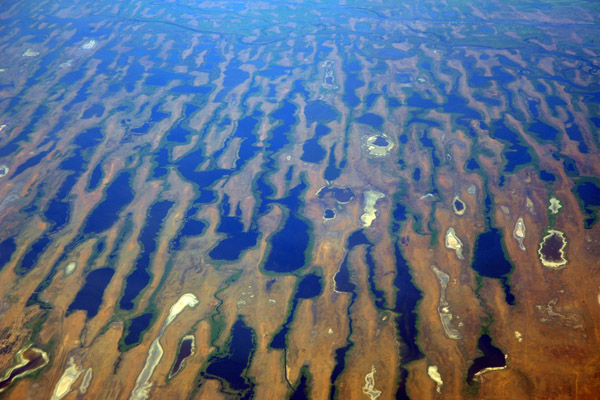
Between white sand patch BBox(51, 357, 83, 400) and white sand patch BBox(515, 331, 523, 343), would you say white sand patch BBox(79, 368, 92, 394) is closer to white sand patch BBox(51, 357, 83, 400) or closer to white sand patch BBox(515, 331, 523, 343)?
white sand patch BBox(51, 357, 83, 400)

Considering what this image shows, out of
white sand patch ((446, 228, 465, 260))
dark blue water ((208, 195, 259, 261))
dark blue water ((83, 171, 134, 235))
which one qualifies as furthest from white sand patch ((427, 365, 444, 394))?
dark blue water ((83, 171, 134, 235))

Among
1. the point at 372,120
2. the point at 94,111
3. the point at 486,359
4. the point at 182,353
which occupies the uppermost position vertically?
the point at 486,359

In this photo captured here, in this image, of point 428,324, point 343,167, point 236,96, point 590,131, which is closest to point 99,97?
point 236,96

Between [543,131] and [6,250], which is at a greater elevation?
[543,131]

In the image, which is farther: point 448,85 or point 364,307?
point 448,85

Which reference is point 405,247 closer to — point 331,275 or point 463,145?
point 331,275

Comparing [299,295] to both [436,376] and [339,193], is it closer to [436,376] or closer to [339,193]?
[436,376]

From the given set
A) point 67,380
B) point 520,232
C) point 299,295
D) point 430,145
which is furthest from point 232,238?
point 430,145
